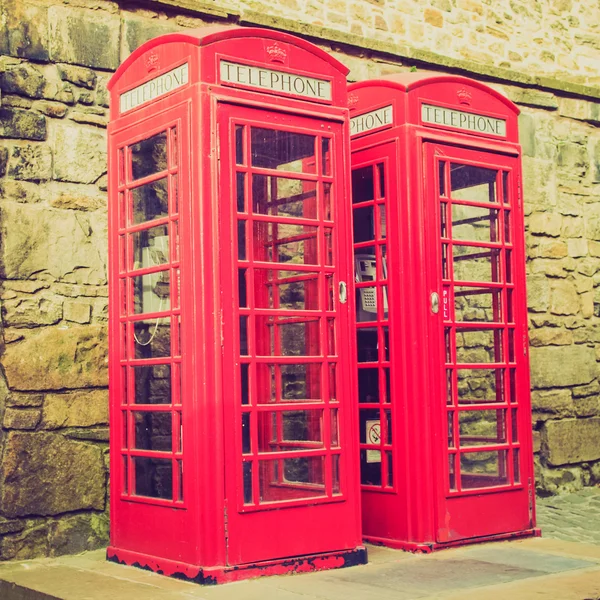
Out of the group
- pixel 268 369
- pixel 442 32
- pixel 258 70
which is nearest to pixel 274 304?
pixel 268 369

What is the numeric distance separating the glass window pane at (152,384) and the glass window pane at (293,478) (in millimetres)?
572

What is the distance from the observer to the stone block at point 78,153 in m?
5.34

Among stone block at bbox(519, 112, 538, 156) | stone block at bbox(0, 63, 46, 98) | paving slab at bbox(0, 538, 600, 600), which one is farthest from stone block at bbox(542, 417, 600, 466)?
stone block at bbox(0, 63, 46, 98)

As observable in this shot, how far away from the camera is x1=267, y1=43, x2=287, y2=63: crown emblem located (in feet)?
15.6

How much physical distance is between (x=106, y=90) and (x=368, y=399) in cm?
220

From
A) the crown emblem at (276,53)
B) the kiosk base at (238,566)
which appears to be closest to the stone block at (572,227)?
the crown emblem at (276,53)

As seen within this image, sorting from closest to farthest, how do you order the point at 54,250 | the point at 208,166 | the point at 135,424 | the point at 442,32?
the point at 208,166 → the point at 135,424 → the point at 54,250 → the point at 442,32

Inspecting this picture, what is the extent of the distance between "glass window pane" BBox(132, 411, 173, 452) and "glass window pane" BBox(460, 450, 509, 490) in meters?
1.65

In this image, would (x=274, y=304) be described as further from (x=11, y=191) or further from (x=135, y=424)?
(x=11, y=191)

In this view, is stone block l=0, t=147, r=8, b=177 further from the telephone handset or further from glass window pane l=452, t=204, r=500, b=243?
glass window pane l=452, t=204, r=500, b=243

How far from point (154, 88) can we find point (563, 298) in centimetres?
399

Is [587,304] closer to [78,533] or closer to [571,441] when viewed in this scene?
[571,441]

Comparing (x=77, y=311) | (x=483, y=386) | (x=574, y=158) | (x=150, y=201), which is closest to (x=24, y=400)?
(x=77, y=311)

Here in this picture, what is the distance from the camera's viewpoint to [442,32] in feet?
23.9
